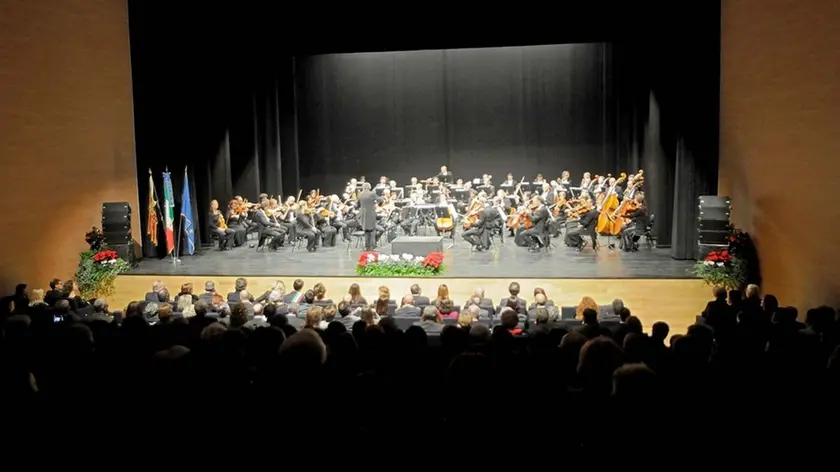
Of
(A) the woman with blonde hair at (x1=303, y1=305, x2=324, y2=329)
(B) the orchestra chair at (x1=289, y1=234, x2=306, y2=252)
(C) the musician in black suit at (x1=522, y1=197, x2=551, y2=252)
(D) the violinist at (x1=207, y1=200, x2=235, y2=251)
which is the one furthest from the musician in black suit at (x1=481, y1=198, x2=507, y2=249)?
(A) the woman with blonde hair at (x1=303, y1=305, x2=324, y2=329)

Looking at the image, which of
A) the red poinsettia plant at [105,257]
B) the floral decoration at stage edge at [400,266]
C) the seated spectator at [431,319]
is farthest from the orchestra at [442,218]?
the seated spectator at [431,319]

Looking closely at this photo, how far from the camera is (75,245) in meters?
13.7

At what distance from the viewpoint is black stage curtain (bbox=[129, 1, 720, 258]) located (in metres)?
13.7

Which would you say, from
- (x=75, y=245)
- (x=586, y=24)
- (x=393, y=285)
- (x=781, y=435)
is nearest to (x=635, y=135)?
(x=586, y=24)

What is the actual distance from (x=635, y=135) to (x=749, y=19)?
7.37 m

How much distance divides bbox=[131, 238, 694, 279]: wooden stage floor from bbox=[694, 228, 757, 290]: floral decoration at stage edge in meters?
0.38

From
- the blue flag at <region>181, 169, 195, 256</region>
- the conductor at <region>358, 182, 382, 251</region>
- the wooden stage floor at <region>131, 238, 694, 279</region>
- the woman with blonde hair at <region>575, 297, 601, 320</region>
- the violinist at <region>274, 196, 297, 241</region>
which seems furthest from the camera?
the violinist at <region>274, 196, 297, 241</region>

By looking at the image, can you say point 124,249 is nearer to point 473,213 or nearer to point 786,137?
point 473,213

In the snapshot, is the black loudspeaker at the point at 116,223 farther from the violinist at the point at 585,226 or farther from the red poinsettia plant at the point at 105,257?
the violinist at the point at 585,226

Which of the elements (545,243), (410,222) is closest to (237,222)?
(410,222)

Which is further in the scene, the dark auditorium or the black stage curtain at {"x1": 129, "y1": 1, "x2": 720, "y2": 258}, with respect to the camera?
the black stage curtain at {"x1": 129, "y1": 1, "x2": 720, "y2": 258}

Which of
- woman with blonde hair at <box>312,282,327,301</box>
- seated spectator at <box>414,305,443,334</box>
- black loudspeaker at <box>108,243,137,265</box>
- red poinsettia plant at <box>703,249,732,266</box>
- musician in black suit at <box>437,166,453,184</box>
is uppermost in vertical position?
musician in black suit at <box>437,166,453,184</box>

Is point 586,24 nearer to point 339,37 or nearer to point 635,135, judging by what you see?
point 339,37

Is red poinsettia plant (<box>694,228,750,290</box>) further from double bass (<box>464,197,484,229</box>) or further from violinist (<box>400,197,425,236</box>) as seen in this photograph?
violinist (<box>400,197,425,236</box>)
